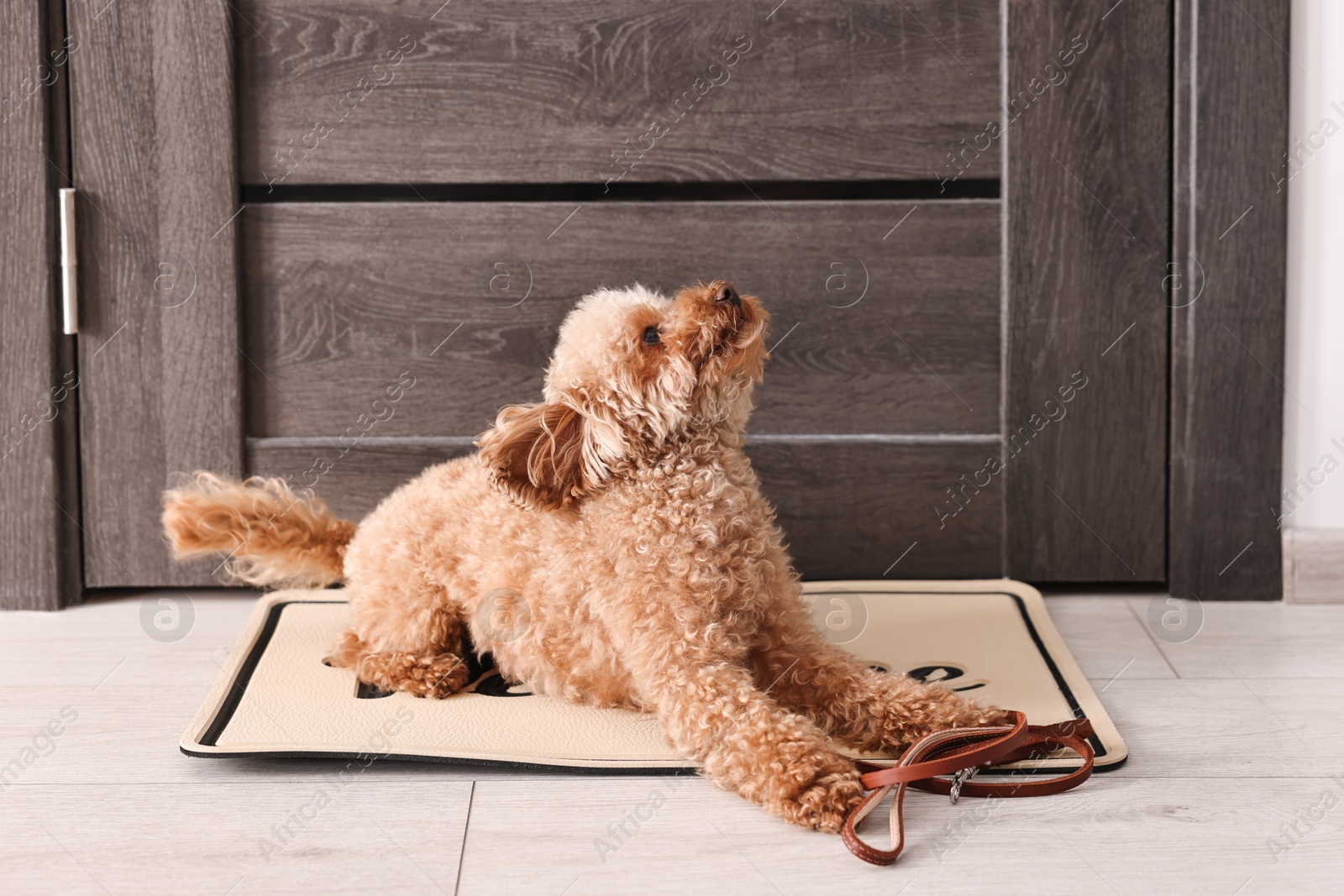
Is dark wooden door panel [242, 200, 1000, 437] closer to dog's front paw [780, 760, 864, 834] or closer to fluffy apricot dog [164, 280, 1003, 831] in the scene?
fluffy apricot dog [164, 280, 1003, 831]

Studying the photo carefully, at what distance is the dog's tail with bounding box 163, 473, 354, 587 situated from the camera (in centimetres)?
149

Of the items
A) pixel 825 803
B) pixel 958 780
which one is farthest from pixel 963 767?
pixel 825 803

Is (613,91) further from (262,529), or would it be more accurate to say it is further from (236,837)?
(236,837)

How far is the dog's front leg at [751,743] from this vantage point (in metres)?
1.12

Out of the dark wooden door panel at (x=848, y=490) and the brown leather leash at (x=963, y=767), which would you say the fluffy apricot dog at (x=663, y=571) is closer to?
the brown leather leash at (x=963, y=767)

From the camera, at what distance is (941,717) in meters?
1.26

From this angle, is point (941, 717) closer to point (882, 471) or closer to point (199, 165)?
point (882, 471)

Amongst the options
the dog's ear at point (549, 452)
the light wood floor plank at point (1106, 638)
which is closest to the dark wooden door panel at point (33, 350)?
the dog's ear at point (549, 452)

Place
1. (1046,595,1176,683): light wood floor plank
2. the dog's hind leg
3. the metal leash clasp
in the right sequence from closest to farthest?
the metal leash clasp < the dog's hind leg < (1046,595,1176,683): light wood floor plank

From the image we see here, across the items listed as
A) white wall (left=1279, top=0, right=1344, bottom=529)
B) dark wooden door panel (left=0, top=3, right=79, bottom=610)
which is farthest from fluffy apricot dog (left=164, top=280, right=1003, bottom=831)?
white wall (left=1279, top=0, right=1344, bottom=529)

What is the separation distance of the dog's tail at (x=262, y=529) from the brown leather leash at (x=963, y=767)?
78 centimetres

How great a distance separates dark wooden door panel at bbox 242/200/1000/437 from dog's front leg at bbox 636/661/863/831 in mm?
717

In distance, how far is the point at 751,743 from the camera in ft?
3.81

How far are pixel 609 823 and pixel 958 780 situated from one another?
13.9 inches
